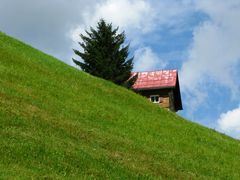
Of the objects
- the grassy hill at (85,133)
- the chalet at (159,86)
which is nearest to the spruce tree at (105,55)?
the chalet at (159,86)

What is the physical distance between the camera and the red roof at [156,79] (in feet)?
275

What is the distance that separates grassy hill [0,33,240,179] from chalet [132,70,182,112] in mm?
42195

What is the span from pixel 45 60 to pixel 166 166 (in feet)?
67.6

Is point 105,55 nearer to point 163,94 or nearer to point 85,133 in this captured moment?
point 163,94

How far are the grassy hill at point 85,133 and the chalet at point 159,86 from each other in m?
42.2

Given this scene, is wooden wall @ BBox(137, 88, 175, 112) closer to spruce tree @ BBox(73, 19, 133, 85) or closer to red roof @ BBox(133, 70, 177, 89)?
red roof @ BBox(133, 70, 177, 89)

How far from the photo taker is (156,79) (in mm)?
85500

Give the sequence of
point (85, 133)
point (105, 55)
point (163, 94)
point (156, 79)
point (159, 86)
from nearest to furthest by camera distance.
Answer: point (85, 133)
point (105, 55)
point (159, 86)
point (163, 94)
point (156, 79)

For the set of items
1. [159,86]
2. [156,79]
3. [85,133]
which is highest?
[156,79]

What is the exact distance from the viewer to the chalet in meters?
83.8

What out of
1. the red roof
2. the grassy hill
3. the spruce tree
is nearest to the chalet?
the red roof

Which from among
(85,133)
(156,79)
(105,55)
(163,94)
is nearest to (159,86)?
(163,94)

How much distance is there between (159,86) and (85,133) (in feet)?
199

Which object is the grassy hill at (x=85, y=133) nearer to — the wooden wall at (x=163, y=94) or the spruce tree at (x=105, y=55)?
the spruce tree at (x=105, y=55)
